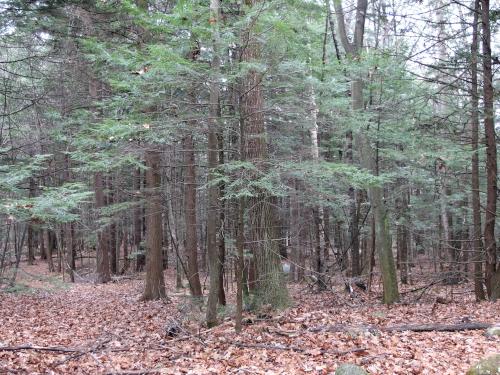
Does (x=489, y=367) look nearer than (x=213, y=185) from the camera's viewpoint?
Yes

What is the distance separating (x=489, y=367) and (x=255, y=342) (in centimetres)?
351

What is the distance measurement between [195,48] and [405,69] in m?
5.19

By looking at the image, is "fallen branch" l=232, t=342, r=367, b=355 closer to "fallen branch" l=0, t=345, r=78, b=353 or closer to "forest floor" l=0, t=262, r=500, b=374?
"forest floor" l=0, t=262, r=500, b=374

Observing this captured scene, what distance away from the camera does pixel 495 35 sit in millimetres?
11273

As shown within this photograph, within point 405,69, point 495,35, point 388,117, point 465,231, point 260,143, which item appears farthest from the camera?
point 465,231

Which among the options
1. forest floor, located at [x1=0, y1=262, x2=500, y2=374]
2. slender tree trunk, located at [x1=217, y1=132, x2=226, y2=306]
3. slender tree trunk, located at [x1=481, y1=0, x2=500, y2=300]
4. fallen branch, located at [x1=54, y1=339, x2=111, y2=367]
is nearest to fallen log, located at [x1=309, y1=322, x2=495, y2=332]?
forest floor, located at [x1=0, y1=262, x2=500, y2=374]

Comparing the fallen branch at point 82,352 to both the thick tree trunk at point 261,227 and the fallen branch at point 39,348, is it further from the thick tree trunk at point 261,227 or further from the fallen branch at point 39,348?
the thick tree trunk at point 261,227

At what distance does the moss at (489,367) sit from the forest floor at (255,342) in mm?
745

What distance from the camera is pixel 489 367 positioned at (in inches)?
187

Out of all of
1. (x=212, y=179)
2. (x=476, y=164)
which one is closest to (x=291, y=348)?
(x=212, y=179)

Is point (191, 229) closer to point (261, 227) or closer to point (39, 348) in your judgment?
point (261, 227)

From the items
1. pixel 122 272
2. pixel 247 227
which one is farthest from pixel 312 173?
pixel 122 272

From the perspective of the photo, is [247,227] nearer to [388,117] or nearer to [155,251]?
[155,251]

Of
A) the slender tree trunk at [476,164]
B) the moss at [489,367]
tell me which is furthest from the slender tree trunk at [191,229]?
the moss at [489,367]
